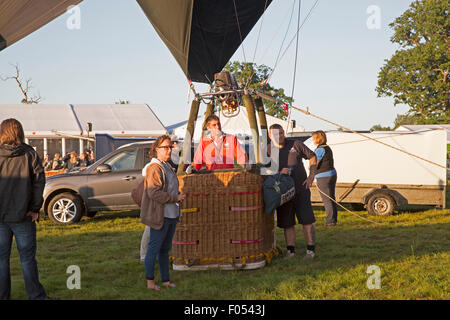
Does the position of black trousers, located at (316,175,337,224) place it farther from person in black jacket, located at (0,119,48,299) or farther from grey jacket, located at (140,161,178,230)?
person in black jacket, located at (0,119,48,299)

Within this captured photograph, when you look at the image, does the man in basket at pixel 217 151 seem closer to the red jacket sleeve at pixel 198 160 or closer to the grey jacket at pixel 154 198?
the red jacket sleeve at pixel 198 160

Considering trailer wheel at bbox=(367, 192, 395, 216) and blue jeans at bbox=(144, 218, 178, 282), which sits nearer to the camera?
Result: blue jeans at bbox=(144, 218, 178, 282)

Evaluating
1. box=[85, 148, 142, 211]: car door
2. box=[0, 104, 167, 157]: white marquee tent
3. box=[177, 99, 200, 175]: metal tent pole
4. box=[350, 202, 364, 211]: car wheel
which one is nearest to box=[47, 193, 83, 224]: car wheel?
box=[85, 148, 142, 211]: car door

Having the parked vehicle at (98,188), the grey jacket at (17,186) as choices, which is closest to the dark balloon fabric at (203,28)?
the parked vehicle at (98,188)

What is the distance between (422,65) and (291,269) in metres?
48.2

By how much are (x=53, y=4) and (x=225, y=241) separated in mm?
4104

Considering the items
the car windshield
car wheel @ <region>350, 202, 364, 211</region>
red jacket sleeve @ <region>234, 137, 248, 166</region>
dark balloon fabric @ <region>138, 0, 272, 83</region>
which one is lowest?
car wheel @ <region>350, 202, 364, 211</region>

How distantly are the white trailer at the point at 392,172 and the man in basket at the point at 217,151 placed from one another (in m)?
6.01

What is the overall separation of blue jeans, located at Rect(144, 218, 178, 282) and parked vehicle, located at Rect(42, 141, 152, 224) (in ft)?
18.9

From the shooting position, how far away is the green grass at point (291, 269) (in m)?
5.16

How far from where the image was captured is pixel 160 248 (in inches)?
217

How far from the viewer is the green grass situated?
516cm
